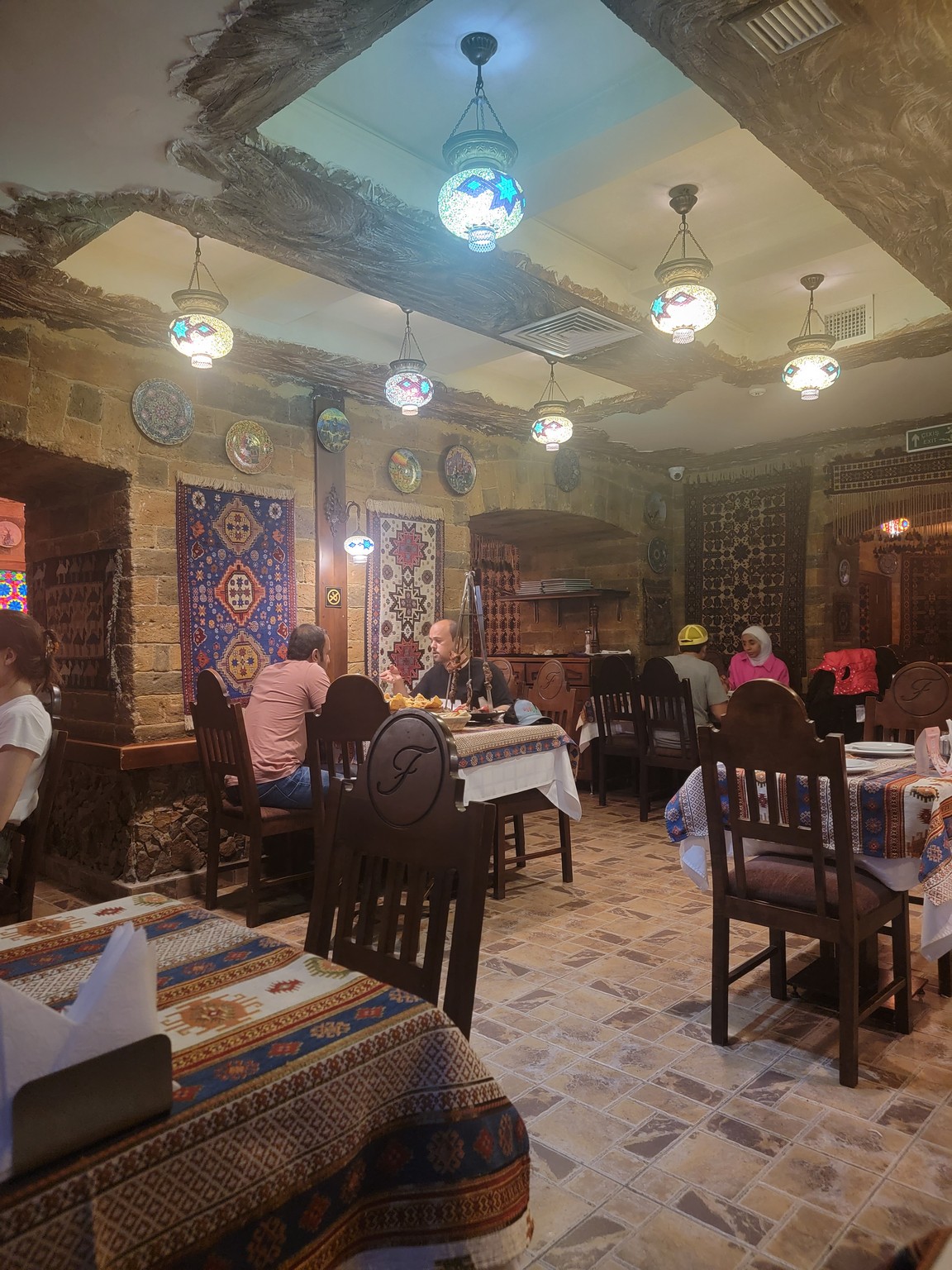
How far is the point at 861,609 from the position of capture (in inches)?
402

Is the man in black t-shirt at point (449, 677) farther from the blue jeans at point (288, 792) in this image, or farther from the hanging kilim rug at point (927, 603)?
the hanging kilim rug at point (927, 603)

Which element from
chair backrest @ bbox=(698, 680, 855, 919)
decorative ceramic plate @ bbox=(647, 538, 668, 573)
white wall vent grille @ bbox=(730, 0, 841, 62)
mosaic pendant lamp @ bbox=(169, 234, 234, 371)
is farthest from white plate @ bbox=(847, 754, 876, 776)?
decorative ceramic plate @ bbox=(647, 538, 668, 573)

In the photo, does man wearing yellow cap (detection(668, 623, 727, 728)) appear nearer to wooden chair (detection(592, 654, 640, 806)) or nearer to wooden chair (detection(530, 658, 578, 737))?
wooden chair (detection(592, 654, 640, 806))

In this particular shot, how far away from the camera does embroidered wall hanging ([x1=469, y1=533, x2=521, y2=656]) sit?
9.44 metres

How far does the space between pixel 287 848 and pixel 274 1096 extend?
3.75 meters

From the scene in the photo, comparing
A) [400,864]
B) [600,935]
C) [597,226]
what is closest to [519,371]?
[597,226]

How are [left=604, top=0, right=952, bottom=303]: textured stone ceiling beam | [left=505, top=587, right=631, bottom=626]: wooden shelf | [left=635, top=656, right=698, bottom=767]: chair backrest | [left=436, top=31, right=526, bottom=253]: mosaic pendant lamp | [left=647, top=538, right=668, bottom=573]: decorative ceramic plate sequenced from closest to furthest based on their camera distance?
[left=604, top=0, right=952, bottom=303]: textured stone ceiling beam
[left=436, top=31, right=526, bottom=253]: mosaic pendant lamp
[left=635, top=656, right=698, bottom=767]: chair backrest
[left=505, top=587, right=631, bottom=626]: wooden shelf
[left=647, top=538, right=668, bottom=573]: decorative ceramic plate

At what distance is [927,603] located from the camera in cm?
998

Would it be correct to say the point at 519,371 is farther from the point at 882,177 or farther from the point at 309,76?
the point at 309,76

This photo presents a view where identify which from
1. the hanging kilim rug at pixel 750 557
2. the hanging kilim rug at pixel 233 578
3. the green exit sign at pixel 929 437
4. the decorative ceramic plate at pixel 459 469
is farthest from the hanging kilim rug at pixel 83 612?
the green exit sign at pixel 929 437

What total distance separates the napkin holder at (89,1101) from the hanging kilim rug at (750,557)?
789 centimetres

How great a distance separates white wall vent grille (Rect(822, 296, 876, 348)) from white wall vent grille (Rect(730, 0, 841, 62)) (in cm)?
298

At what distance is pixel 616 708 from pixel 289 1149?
18.6 feet

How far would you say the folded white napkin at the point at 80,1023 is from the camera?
2.57 ft
